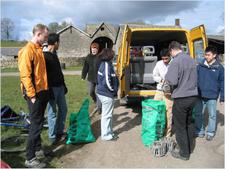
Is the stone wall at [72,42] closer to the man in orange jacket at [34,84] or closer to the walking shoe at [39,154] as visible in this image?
the walking shoe at [39,154]

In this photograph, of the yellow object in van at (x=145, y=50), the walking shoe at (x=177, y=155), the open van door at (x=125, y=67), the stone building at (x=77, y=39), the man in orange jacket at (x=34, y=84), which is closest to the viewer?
the man in orange jacket at (x=34, y=84)

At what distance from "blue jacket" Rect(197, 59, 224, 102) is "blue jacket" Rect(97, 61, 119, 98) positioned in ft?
5.78

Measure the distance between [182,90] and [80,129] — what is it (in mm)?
2109

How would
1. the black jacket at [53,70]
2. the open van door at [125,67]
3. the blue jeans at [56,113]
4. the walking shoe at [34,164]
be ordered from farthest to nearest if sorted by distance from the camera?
the open van door at [125,67] → the blue jeans at [56,113] → the black jacket at [53,70] → the walking shoe at [34,164]

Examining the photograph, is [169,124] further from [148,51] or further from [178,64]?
[148,51]

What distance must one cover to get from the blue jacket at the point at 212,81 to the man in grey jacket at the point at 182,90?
977 mm

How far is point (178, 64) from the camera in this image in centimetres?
517

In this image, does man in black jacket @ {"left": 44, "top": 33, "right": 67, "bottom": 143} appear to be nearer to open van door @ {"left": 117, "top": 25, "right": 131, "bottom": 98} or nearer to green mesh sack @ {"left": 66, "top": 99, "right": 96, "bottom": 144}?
green mesh sack @ {"left": 66, "top": 99, "right": 96, "bottom": 144}

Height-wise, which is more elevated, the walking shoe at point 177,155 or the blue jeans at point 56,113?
the blue jeans at point 56,113

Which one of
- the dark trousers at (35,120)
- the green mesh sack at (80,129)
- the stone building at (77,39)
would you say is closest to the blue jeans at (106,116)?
the green mesh sack at (80,129)

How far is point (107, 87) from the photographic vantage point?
19.9 feet

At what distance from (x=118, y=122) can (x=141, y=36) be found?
2.82 meters

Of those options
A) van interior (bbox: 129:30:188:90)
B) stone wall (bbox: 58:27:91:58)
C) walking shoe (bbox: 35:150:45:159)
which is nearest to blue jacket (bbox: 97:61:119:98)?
walking shoe (bbox: 35:150:45:159)

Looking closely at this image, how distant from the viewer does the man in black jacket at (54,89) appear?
18.3ft
